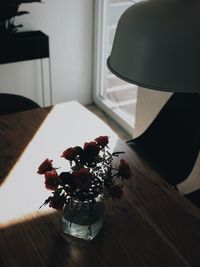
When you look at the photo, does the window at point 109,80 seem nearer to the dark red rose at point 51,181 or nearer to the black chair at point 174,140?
the black chair at point 174,140

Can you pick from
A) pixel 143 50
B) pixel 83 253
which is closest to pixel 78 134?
pixel 83 253

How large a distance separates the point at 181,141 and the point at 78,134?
0.59 meters

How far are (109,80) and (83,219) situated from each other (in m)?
2.94

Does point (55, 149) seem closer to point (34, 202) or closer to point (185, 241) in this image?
point (34, 202)

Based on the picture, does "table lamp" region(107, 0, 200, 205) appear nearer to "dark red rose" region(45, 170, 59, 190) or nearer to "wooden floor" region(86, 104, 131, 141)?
"dark red rose" region(45, 170, 59, 190)

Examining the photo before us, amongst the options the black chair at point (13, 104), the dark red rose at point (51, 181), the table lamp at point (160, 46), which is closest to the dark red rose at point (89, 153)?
the dark red rose at point (51, 181)

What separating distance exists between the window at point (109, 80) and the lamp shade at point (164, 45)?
113 inches

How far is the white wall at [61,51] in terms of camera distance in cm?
362

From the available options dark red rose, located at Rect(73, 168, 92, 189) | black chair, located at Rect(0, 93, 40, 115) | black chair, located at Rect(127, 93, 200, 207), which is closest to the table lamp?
dark red rose, located at Rect(73, 168, 92, 189)

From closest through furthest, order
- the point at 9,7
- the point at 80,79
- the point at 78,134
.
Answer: the point at 78,134, the point at 9,7, the point at 80,79

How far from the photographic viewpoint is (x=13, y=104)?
9.23 feet

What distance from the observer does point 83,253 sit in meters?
1.41

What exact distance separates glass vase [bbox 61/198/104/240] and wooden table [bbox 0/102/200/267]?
0.04 metres

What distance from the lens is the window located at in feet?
12.3
